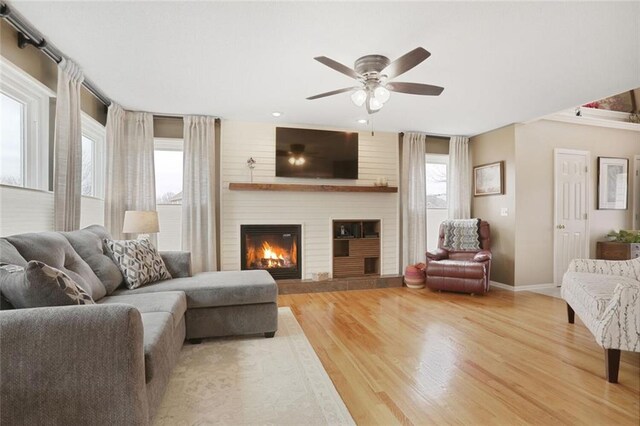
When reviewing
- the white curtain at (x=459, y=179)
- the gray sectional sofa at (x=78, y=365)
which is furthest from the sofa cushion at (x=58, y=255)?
the white curtain at (x=459, y=179)

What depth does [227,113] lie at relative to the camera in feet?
14.1

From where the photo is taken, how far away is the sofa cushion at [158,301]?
2.07 metres

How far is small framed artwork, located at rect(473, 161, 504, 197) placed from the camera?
4844 mm

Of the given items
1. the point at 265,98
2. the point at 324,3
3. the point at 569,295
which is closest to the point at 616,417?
the point at 569,295

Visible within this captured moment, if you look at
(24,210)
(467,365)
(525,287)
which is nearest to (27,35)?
(24,210)

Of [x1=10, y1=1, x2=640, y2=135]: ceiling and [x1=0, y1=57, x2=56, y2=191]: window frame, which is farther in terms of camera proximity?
[x1=0, y1=57, x2=56, y2=191]: window frame

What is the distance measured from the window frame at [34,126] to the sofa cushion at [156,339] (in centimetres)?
175

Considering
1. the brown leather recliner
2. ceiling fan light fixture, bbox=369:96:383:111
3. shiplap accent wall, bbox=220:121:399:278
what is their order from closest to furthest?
ceiling fan light fixture, bbox=369:96:383:111 < the brown leather recliner < shiplap accent wall, bbox=220:121:399:278

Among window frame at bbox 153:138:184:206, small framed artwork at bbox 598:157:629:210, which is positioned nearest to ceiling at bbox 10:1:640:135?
window frame at bbox 153:138:184:206

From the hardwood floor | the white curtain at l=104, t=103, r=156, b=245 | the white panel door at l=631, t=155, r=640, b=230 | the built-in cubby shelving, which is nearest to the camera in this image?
the hardwood floor

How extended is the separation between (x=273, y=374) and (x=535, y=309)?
10.7 ft

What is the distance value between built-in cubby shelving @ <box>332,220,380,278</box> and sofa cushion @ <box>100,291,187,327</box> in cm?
286

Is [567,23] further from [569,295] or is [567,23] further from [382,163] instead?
[382,163]

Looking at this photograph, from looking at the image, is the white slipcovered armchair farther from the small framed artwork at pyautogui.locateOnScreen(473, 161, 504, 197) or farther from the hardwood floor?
the small framed artwork at pyautogui.locateOnScreen(473, 161, 504, 197)
